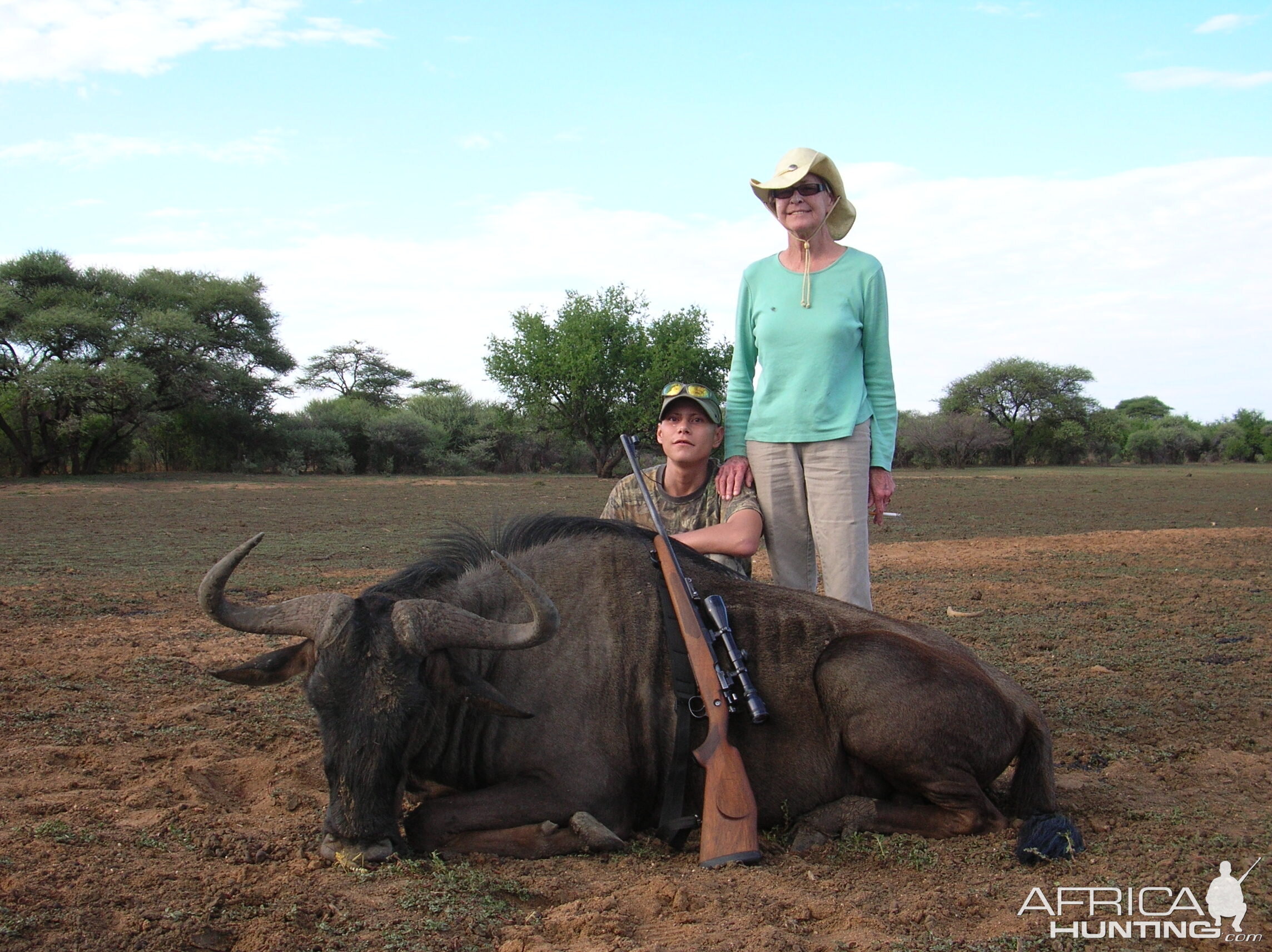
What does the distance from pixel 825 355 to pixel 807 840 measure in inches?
91.6

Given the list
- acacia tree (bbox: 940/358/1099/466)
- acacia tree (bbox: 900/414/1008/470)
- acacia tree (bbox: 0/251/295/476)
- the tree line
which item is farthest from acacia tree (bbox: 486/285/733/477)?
acacia tree (bbox: 940/358/1099/466)

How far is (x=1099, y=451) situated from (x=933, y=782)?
7241cm

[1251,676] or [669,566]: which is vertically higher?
[669,566]

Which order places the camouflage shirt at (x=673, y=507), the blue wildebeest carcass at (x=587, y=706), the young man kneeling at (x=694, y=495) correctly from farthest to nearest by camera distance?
the camouflage shirt at (x=673, y=507), the young man kneeling at (x=694, y=495), the blue wildebeest carcass at (x=587, y=706)

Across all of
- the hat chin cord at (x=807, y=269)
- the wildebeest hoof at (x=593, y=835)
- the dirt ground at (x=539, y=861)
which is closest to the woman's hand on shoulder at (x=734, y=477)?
the hat chin cord at (x=807, y=269)

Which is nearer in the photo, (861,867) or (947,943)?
(947,943)

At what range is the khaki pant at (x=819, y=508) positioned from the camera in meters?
5.04

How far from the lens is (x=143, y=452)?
39.4m

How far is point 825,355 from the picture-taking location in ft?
16.4

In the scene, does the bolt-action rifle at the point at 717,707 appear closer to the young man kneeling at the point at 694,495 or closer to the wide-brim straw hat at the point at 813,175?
the young man kneeling at the point at 694,495

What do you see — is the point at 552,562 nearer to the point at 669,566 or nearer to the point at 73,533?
the point at 669,566

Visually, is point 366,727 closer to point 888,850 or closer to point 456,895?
point 456,895

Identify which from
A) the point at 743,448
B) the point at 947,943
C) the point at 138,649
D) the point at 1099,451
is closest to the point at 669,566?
the point at 743,448
